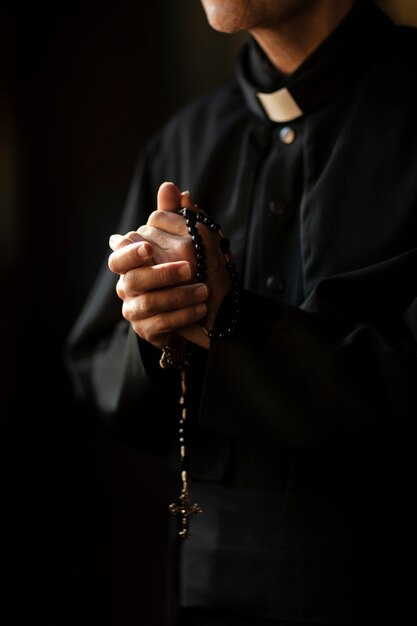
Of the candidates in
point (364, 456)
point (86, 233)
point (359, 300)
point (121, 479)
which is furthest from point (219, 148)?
point (121, 479)

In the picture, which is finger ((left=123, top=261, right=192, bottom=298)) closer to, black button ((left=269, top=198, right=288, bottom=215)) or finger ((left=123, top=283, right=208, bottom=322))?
finger ((left=123, top=283, right=208, bottom=322))

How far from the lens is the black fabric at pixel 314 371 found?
90cm

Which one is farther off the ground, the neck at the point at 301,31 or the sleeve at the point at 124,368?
the neck at the point at 301,31

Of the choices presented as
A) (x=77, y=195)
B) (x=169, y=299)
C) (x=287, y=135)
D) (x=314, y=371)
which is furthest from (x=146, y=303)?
(x=77, y=195)

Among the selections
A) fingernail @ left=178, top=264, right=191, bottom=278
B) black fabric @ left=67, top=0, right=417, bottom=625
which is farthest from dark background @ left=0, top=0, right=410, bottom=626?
fingernail @ left=178, top=264, right=191, bottom=278

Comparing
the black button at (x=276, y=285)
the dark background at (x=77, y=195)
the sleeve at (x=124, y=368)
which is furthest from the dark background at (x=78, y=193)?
the black button at (x=276, y=285)

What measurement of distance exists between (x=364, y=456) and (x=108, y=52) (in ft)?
3.71

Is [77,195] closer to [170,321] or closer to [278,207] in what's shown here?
[278,207]

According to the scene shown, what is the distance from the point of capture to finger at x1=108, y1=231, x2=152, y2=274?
833 millimetres

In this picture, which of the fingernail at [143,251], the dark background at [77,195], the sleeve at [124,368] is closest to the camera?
the fingernail at [143,251]

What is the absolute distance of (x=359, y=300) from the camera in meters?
0.95

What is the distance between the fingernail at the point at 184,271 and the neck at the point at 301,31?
362mm

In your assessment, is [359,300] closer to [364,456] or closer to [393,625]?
[364,456]

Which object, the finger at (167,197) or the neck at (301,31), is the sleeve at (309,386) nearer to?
the finger at (167,197)
